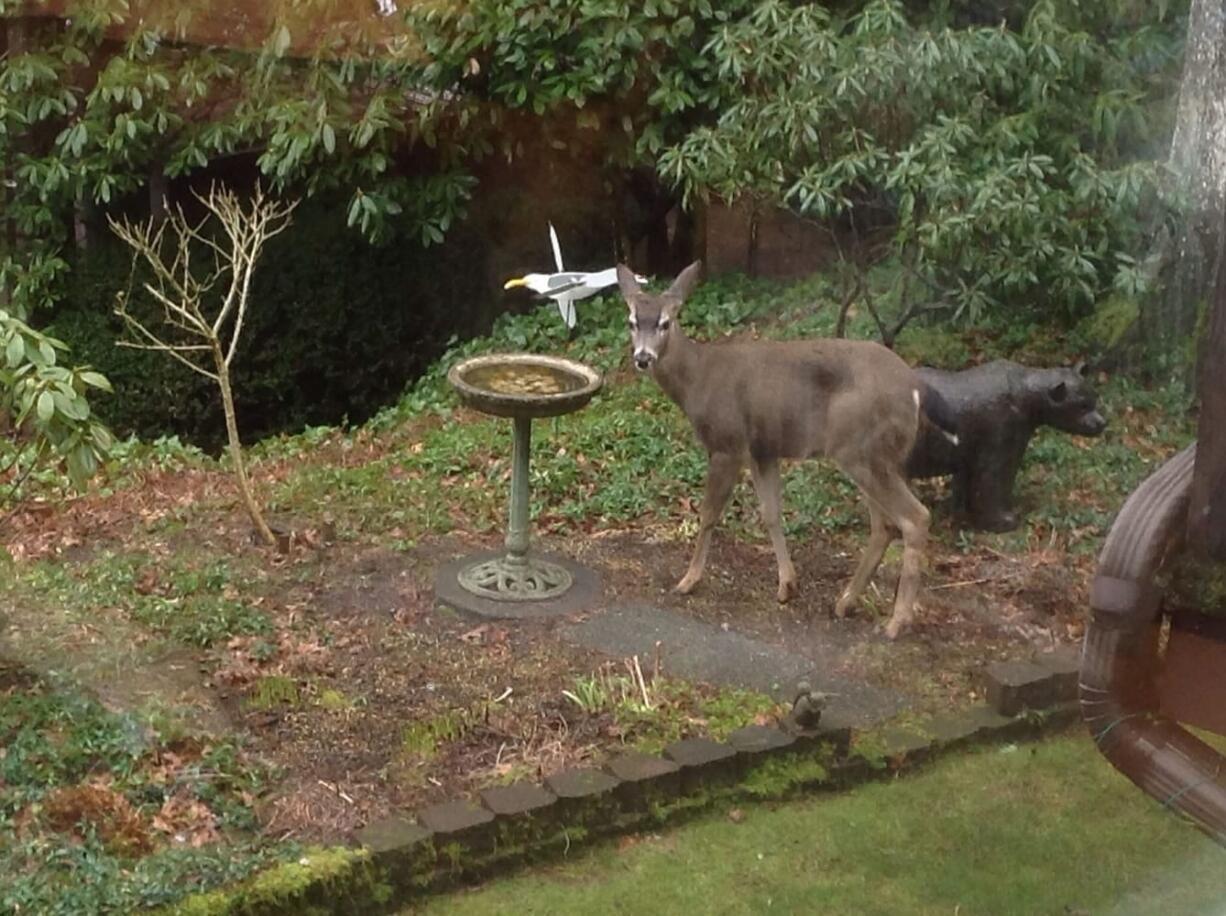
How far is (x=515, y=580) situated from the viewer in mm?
6066

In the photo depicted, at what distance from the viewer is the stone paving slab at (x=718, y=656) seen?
5383mm

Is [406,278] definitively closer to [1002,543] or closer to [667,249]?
[667,249]

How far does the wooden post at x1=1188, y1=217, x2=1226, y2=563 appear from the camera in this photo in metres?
2.02

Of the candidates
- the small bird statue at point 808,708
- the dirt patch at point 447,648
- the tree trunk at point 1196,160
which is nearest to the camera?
the tree trunk at point 1196,160

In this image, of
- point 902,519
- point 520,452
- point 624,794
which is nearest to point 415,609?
point 520,452

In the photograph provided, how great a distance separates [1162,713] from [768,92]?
18.5 feet

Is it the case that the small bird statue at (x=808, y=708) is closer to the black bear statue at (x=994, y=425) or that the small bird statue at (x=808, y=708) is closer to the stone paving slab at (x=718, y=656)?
the stone paving slab at (x=718, y=656)

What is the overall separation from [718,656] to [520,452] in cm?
107

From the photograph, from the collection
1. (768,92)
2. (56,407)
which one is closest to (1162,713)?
(56,407)

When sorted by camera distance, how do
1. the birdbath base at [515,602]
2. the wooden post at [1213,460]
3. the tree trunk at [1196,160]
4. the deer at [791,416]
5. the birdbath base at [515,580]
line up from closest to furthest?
the wooden post at [1213,460] < the tree trunk at [1196,160] < the deer at [791,416] < the birdbath base at [515,602] < the birdbath base at [515,580]

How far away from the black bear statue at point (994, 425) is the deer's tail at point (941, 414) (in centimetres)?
2

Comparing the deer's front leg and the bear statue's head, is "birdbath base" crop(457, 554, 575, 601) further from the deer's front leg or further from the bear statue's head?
the bear statue's head

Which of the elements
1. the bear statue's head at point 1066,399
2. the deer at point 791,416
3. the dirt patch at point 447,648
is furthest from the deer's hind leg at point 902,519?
the bear statue's head at point 1066,399

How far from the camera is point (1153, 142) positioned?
214 inches
